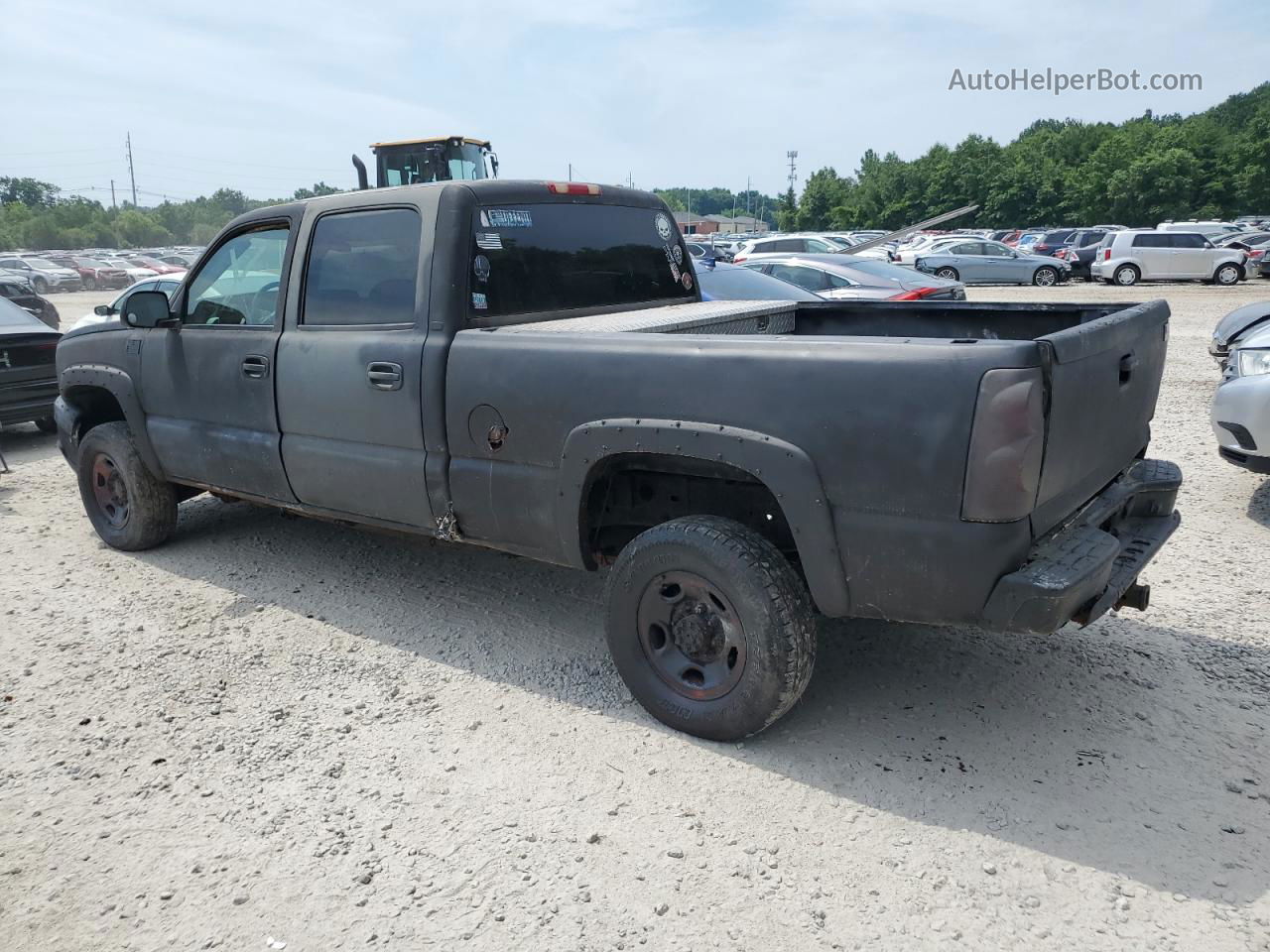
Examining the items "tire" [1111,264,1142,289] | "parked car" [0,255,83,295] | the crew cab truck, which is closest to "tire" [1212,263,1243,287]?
"tire" [1111,264,1142,289]

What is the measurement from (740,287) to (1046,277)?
2154 centimetres

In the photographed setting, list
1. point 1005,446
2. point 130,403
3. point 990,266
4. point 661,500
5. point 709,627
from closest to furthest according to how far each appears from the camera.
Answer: point 1005,446 < point 709,627 < point 661,500 < point 130,403 < point 990,266

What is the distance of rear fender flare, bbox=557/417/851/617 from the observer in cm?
296

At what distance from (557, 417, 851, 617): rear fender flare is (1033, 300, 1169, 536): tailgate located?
2.05 feet

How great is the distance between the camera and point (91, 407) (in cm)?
582

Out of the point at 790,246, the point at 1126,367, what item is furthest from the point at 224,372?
the point at 790,246

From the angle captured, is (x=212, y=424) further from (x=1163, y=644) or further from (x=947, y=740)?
(x=1163, y=644)

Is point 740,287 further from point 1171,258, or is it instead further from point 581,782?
point 1171,258

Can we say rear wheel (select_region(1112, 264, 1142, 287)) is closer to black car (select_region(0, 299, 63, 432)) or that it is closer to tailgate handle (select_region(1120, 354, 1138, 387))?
black car (select_region(0, 299, 63, 432))

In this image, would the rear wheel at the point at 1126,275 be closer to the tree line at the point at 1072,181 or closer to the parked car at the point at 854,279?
the parked car at the point at 854,279

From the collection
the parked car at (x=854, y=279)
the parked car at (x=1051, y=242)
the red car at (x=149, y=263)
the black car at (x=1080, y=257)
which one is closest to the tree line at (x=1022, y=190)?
the red car at (x=149, y=263)

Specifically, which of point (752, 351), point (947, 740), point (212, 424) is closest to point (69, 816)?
point (212, 424)

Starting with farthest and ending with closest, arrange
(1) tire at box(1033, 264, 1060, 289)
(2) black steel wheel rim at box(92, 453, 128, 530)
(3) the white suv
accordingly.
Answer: (1) tire at box(1033, 264, 1060, 289)
(3) the white suv
(2) black steel wheel rim at box(92, 453, 128, 530)

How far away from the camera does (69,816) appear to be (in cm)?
310
